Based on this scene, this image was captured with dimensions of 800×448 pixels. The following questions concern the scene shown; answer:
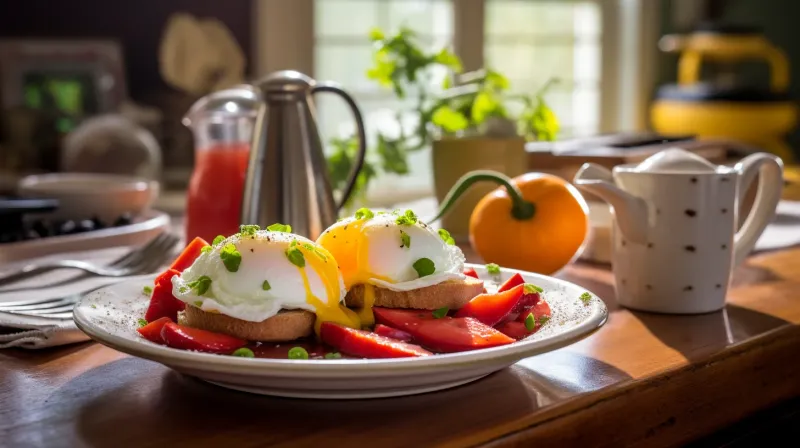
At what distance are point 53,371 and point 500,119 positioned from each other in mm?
795

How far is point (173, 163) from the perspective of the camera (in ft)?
10.6

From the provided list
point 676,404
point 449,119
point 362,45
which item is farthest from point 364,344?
point 362,45

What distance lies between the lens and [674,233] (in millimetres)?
949

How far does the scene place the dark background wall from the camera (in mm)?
3195

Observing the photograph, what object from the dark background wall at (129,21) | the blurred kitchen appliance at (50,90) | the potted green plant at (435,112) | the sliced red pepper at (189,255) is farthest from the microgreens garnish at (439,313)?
the dark background wall at (129,21)

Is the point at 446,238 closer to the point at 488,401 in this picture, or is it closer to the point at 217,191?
the point at 488,401

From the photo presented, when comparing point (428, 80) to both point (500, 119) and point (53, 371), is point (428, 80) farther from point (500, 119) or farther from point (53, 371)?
point (53, 371)

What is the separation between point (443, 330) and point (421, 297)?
49mm

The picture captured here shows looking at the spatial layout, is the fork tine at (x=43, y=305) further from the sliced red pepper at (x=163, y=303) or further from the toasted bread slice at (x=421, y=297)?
the toasted bread slice at (x=421, y=297)

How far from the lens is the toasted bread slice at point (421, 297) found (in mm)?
721

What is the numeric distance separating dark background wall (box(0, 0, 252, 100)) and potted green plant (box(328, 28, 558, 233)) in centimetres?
197

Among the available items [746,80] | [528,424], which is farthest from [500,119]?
A: [746,80]

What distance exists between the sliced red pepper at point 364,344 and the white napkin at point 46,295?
0.26 meters

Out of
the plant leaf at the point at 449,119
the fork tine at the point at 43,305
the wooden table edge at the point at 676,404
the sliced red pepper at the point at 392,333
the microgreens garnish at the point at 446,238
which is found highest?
the plant leaf at the point at 449,119
